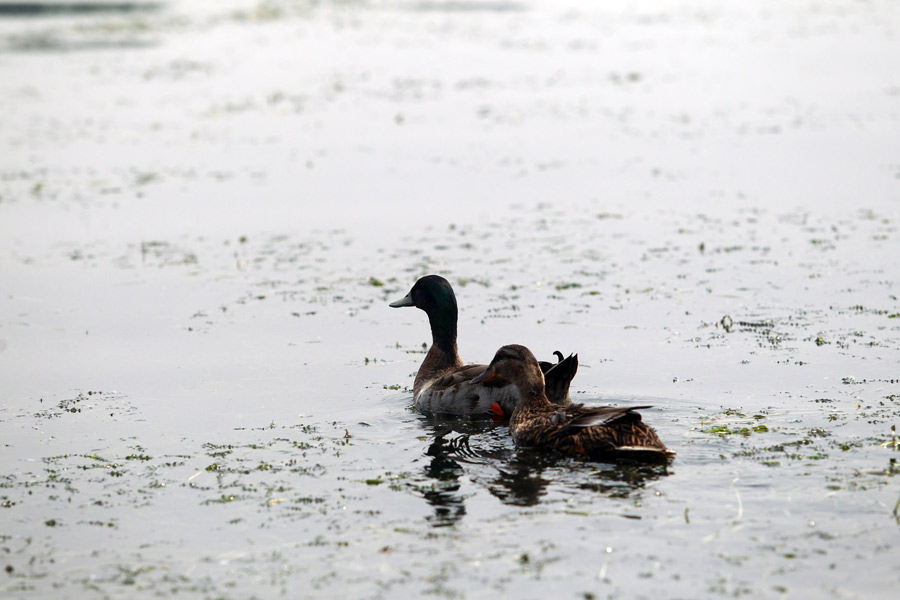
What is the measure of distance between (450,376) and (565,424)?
179 cm

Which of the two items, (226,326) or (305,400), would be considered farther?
(226,326)

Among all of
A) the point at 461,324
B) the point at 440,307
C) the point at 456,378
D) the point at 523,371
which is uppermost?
the point at 440,307

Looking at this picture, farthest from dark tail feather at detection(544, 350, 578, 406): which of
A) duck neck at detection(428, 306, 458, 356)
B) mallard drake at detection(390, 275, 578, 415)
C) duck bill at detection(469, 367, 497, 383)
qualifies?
duck neck at detection(428, 306, 458, 356)

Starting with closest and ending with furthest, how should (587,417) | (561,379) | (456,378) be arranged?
(587,417)
(561,379)
(456,378)

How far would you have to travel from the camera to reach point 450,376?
9812 mm

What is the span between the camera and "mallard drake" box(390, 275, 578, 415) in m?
9.30

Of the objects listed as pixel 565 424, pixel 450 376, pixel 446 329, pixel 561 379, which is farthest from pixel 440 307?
pixel 565 424

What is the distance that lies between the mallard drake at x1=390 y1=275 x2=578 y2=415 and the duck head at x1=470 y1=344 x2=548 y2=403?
20 cm

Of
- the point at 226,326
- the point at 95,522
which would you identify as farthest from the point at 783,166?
the point at 95,522

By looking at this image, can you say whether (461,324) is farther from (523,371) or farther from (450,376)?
(523,371)

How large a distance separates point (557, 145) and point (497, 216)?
5.38 meters

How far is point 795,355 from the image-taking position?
1043cm

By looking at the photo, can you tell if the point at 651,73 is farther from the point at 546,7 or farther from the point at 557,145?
the point at 546,7

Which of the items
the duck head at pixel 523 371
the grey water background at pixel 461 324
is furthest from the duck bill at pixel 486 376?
the grey water background at pixel 461 324
